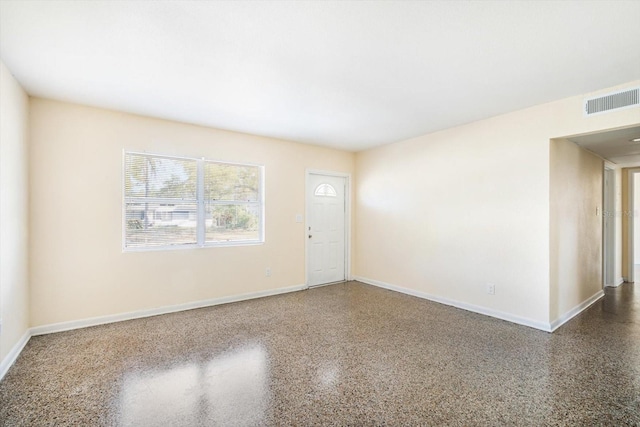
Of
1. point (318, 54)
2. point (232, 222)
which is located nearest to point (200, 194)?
point (232, 222)

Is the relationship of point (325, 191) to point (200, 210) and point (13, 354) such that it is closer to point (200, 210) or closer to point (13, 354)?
point (200, 210)

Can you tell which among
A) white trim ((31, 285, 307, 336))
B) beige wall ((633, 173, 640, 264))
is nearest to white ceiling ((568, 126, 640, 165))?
beige wall ((633, 173, 640, 264))

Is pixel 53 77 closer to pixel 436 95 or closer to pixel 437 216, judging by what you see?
pixel 436 95

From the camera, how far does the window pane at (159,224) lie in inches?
142

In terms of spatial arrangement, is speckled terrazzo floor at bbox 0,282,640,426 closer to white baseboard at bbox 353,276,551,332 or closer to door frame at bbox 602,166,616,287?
white baseboard at bbox 353,276,551,332

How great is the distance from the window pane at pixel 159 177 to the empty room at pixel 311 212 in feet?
0.08

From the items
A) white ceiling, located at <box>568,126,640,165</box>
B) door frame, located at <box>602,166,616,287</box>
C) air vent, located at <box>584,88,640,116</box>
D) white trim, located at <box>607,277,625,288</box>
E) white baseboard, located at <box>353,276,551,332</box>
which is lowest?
white trim, located at <box>607,277,625,288</box>

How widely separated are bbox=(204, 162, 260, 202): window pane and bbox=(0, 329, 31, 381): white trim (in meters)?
2.26

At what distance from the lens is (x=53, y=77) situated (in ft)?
8.66

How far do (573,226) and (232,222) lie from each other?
4459mm

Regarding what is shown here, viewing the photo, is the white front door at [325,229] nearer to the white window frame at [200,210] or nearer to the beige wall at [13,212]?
the white window frame at [200,210]

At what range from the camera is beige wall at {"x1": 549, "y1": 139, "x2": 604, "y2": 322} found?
131 inches

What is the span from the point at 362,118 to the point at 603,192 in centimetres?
417

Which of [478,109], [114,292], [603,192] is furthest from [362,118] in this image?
[603,192]
